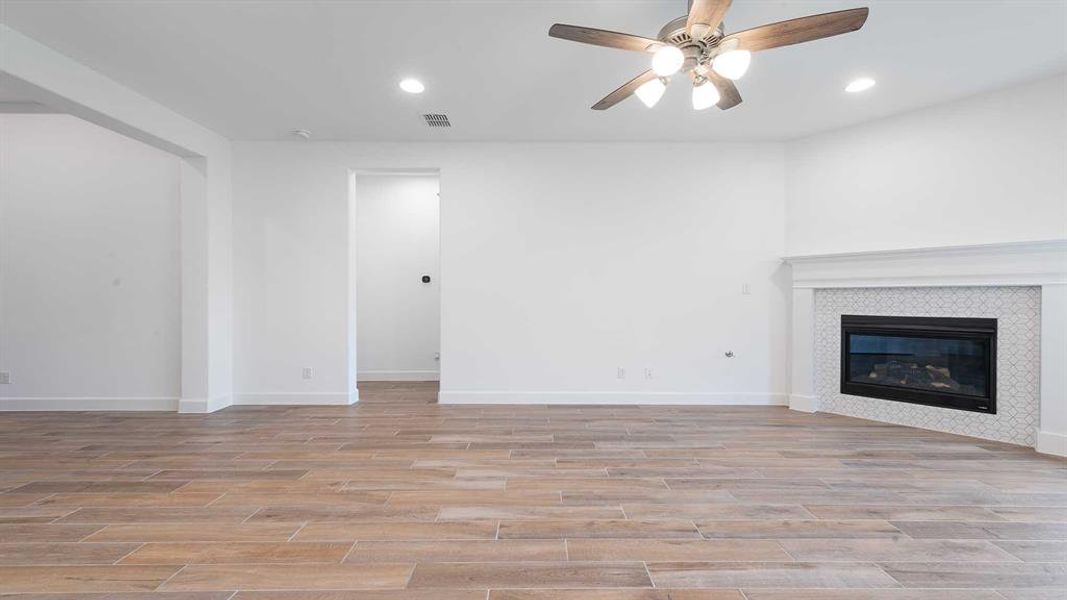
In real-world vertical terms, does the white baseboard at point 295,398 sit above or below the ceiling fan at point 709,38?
below

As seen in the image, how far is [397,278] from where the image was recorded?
5.90m

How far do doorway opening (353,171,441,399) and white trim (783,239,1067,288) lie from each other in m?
4.28

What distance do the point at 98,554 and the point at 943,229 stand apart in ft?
18.9

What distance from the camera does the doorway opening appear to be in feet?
19.3

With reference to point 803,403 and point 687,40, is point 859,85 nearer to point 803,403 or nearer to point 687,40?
point 687,40

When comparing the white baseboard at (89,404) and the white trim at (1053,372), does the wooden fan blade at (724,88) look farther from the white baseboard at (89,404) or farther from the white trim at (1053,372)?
the white baseboard at (89,404)

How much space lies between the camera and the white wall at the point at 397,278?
5.87m

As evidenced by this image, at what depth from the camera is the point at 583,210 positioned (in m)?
4.52

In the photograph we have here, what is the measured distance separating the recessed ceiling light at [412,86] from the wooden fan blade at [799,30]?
2.13 metres

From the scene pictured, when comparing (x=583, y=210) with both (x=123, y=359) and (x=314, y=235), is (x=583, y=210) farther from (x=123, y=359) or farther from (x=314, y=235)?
(x=123, y=359)

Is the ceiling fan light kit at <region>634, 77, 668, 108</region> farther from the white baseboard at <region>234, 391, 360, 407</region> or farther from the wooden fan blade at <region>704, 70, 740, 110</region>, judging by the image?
the white baseboard at <region>234, 391, 360, 407</region>

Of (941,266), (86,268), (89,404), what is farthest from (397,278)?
(941,266)

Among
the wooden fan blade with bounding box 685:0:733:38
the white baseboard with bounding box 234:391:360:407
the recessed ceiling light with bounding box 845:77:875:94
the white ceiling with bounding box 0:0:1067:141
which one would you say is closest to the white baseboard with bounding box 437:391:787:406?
the white baseboard with bounding box 234:391:360:407

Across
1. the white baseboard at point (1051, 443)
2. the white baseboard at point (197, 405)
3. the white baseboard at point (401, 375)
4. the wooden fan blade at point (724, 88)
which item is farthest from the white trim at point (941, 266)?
the white baseboard at point (197, 405)
